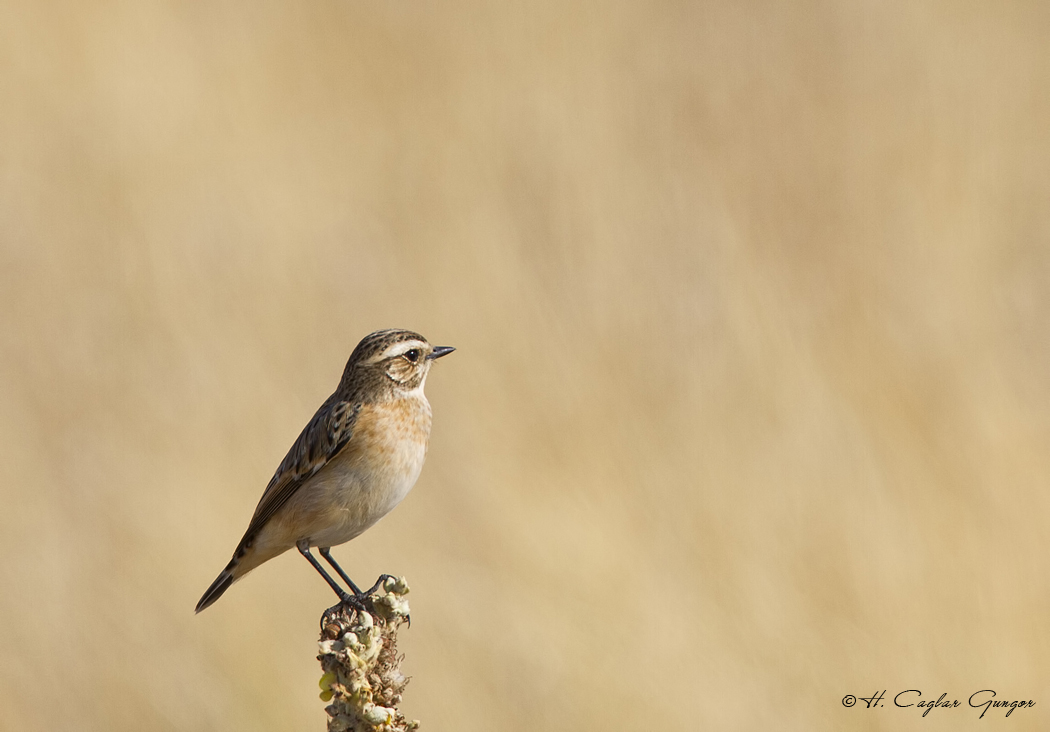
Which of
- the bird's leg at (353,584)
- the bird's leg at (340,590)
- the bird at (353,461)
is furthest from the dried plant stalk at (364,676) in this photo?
the bird at (353,461)

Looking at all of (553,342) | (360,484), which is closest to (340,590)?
(360,484)

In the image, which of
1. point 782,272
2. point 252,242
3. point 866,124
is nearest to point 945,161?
point 866,124

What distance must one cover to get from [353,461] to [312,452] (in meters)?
0.43

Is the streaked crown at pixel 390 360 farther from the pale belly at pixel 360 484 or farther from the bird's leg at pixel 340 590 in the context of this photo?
the bird's leg at pixel 340 590

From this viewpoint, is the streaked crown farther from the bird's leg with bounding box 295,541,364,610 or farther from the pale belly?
the bird's leg with bounding box 295,541,364,610

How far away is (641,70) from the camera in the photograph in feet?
46.8

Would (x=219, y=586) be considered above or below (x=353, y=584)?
above

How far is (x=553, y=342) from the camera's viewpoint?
11898mm

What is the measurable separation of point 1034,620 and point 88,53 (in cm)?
1156

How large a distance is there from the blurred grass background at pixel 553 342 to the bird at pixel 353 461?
330 cm

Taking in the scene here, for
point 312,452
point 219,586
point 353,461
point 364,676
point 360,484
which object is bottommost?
point 364,676

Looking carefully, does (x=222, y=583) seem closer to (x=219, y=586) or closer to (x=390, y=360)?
(x=219, y=586)

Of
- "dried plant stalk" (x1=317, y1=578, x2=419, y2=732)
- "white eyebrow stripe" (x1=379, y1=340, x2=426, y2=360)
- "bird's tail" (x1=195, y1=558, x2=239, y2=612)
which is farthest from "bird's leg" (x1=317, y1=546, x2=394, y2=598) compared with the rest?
"white eyebrow stripe" (x1=379, y1=340, x2=426, y2=360)

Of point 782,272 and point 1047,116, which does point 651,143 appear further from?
point 1047,116
